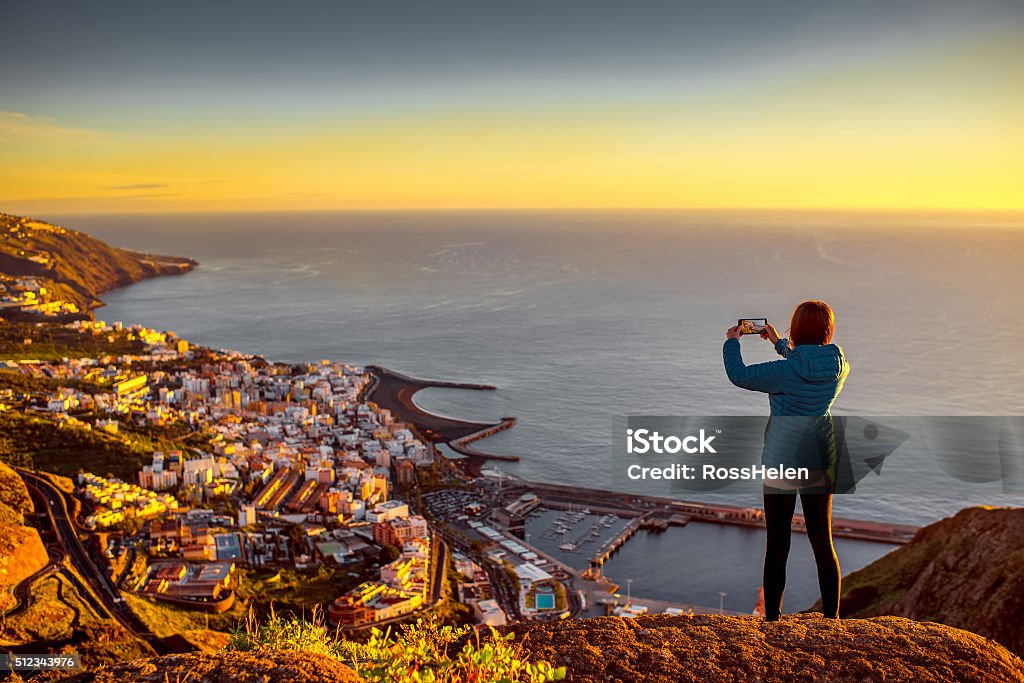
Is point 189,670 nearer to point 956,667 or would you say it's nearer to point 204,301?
point 956,667

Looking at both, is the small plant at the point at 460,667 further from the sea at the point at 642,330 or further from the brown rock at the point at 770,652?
the sea at the point at 642,330

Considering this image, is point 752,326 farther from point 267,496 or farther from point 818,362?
point 267,496

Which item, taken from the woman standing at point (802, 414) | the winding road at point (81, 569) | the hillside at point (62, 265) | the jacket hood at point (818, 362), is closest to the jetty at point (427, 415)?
the winding road at point (81, 569)

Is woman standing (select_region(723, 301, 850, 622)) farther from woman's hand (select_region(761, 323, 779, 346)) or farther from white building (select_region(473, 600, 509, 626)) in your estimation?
white building (select_region(473, 600, 509, 626))

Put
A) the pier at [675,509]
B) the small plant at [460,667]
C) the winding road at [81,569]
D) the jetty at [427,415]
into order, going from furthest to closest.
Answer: the jetty at [427,415], the pier at [675,509], the winding road at [81,569], the small plant at [460,667]

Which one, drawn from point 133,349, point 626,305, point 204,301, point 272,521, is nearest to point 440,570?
point 272,521

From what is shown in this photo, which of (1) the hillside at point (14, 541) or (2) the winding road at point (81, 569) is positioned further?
(1) the hillside at point (14, 541)
